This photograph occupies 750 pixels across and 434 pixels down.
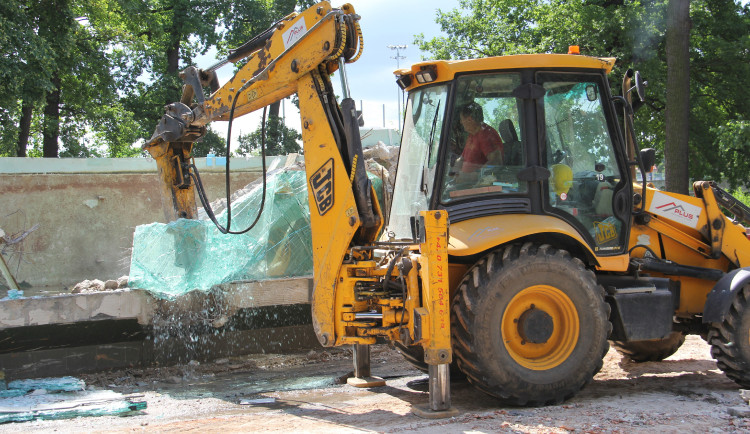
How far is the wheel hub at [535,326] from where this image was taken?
5156 millimetres

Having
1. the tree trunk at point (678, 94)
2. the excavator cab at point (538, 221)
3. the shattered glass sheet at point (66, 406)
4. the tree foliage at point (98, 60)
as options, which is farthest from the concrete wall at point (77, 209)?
the excavator cab at point (538, 221)

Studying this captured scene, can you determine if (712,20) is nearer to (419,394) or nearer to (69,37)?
(419,394)

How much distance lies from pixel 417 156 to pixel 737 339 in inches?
119

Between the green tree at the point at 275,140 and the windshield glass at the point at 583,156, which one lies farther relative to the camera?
the green tree at the point at 275,140

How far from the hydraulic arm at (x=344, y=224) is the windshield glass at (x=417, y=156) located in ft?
0.76

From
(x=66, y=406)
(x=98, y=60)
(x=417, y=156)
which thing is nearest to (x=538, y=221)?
(x=417, y=156)

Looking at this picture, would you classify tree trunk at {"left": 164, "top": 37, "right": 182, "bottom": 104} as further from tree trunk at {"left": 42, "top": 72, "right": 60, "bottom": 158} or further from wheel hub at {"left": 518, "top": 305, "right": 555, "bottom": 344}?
wheel hub at {"left": 518, "top": 305, "right": 555, "bottom": 344}

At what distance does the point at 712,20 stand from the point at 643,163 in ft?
34.7

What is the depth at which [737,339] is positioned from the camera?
18.7 feet

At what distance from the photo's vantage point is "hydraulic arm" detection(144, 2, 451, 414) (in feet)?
16.0

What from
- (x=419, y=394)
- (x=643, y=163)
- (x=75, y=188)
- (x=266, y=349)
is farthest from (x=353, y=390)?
(x=75, y=188)

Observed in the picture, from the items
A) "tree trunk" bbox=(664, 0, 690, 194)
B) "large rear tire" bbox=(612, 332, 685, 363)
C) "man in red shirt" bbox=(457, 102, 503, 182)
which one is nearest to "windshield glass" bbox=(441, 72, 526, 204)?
"man in red shirt" bbox=(457, 102, 503, 182)

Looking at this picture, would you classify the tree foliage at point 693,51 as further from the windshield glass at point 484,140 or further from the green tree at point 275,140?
the green tree at point 275,140

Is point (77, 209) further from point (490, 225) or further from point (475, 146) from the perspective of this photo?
point (490, 225)
